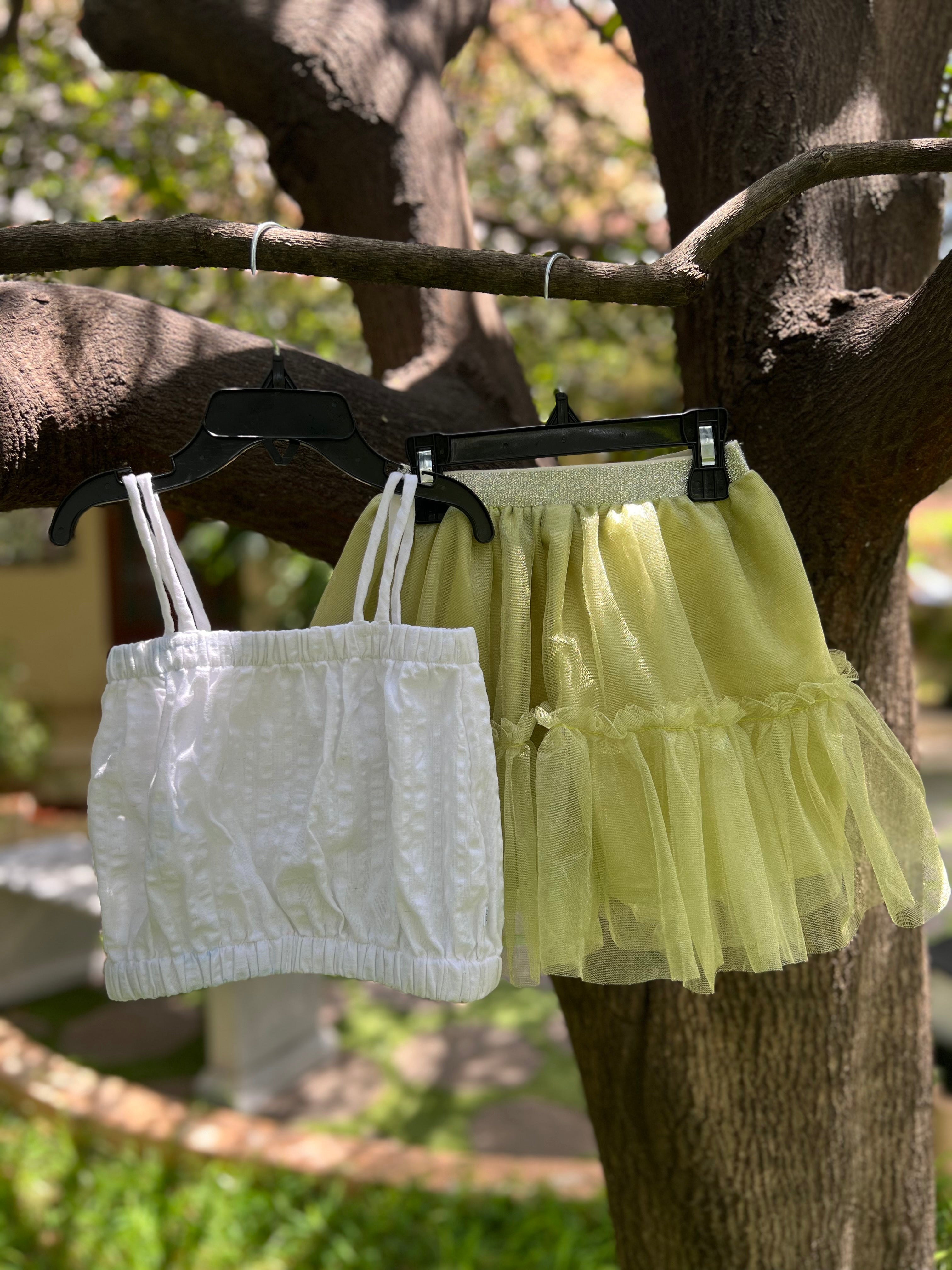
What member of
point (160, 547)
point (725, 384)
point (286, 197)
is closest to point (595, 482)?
point (725, 384)

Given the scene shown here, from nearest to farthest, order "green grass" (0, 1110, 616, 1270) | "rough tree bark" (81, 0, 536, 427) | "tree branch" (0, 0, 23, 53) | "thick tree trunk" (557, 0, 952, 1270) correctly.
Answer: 1. "thick tree trunk" (557, 0, 952, 1270)
2. "rough tree bark" (81, 0, 536, 427)
3. "tree branch" (0, 0, 23, 53)
4. "green grass" (0, 1110, 616, 1270)

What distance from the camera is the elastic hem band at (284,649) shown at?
3.38 ft

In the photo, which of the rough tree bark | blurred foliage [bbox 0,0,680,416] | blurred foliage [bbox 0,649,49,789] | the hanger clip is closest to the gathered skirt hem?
the hanger clip

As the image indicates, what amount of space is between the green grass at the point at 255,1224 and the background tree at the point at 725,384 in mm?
1068

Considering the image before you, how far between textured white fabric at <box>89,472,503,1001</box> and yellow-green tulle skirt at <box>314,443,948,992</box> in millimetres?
86

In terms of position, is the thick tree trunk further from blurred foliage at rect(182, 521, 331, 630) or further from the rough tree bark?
blurred foliage at rect(182, 521, 331, 630)

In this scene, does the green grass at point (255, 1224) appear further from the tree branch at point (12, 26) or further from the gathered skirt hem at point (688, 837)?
the tree branch at point (12, 26)

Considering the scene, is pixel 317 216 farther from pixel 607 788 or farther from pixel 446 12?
pixel 607 788

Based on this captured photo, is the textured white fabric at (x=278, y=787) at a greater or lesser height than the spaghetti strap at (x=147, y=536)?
lesser

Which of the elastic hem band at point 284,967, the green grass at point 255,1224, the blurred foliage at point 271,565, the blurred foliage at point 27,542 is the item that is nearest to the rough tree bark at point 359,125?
the elastic hem band at point 284,967

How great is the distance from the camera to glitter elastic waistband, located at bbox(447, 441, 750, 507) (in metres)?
1.14

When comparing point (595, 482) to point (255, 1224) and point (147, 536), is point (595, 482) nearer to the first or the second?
point (147, 536)

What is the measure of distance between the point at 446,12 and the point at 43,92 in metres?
2.74

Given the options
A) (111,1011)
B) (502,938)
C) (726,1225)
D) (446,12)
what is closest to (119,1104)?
(111,1011)
